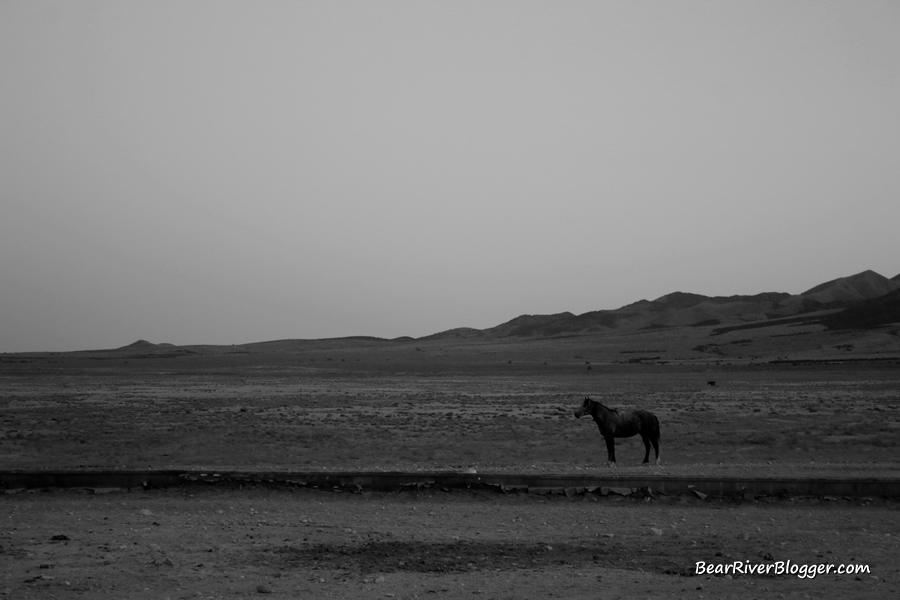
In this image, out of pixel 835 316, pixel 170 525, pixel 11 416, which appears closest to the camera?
pixel 170 525

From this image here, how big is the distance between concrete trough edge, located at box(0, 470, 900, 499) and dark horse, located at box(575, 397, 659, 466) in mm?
→ 6288

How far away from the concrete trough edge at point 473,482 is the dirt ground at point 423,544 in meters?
0.22

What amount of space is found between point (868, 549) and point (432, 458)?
12631 millimetres

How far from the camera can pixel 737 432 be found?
26.9 m

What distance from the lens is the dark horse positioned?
1948 centimetres

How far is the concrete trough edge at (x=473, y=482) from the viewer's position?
41.4 feet

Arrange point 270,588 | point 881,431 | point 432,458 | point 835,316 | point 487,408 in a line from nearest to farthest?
point 270,588 → point 432,458 → point 881,431 → point 487,408 → point 835,316

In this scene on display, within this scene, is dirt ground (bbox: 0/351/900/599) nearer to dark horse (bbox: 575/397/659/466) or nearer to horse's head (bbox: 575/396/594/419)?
dark horse (bbox: 575/397/659/466)

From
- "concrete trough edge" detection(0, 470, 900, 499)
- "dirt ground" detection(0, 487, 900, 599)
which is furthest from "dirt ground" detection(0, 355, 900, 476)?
"dirt ground" detection(0, 487, 900, 599)

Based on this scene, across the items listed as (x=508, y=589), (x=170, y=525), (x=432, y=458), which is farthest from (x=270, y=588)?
(x=432, y=458)

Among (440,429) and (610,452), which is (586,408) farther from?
(440,429)

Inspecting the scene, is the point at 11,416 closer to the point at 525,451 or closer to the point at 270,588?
the point at 525,451

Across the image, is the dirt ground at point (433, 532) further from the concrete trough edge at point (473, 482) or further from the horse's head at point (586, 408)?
the horse's head at point (586, 408)
